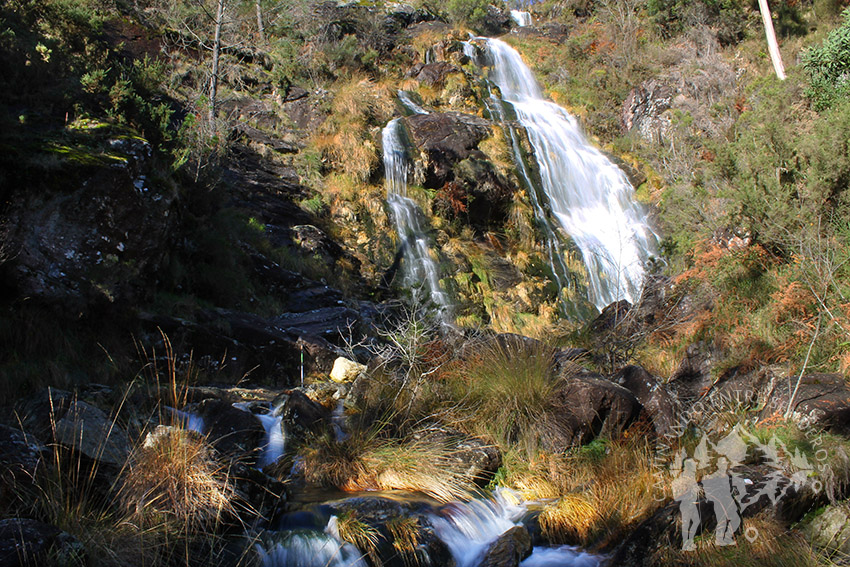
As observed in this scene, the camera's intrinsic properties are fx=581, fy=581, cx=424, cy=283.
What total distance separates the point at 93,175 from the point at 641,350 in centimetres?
715

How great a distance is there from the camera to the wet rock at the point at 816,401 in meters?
5.02

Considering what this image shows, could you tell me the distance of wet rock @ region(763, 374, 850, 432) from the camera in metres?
5.02

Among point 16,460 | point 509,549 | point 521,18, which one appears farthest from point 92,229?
point 521,18

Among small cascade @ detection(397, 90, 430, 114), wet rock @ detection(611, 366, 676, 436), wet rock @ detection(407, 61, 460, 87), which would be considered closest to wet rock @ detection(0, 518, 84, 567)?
wet rock @ detection(611, 366, 676, 436)

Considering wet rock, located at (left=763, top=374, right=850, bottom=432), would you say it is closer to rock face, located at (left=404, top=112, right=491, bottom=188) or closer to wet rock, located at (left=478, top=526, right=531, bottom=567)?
wet rock, located at (left=478, top=526, right=531, bottom=567)

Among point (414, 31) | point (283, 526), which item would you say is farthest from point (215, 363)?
point (414, 31)

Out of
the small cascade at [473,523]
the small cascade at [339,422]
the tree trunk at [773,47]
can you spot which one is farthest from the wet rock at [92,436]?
the tree trunk at [773,47]

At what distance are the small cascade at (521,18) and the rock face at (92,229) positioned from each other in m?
24.7

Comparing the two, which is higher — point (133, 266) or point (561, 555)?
point (133, 266)

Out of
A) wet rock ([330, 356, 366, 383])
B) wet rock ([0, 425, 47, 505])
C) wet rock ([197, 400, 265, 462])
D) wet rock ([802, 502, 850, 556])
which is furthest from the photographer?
wet rock ([330, 356, 366, 383])

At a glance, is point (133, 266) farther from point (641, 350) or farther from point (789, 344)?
point (789, 344)

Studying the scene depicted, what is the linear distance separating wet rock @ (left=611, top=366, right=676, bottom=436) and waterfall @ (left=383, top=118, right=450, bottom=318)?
4892mm

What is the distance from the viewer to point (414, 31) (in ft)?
72.3

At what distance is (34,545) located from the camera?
2.70 meters
